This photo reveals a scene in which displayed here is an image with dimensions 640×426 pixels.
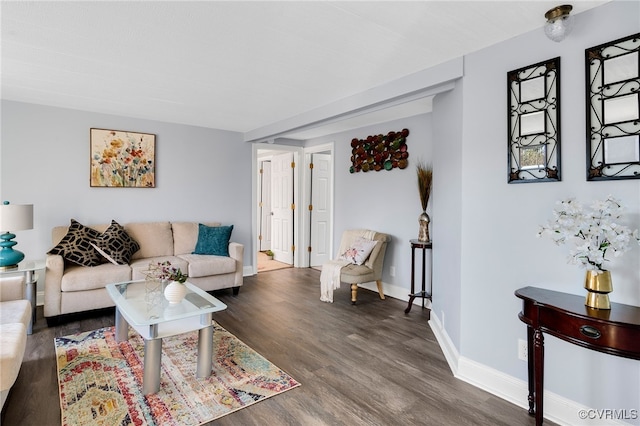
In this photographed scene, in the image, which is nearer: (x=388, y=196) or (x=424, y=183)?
(x=424, y=183)

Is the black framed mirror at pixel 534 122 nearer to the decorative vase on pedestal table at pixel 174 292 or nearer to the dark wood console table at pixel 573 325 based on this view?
the dark wood console table at pixel 573 325

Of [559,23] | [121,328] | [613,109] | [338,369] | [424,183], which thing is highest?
[559,23]

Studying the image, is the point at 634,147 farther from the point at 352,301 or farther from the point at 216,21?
the point at 352,301

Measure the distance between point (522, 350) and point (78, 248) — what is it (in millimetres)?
4056

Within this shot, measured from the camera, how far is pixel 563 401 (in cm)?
196

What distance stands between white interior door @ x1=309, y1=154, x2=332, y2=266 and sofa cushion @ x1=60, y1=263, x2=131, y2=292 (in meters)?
3.17

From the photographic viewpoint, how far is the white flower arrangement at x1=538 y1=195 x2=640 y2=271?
1.61 metres

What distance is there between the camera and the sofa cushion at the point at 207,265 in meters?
4.04

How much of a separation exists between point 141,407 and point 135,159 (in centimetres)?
335

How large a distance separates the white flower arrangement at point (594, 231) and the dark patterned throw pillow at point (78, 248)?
4.01 m

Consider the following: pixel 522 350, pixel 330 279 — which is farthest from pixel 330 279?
pixel 522 350

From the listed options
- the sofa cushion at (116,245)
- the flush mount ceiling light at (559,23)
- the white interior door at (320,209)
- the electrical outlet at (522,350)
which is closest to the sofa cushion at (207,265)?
the sofa cushion at (116,245)

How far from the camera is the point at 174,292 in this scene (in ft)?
8.27

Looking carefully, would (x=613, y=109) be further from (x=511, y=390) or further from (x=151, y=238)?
(x=151, y=238)
